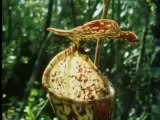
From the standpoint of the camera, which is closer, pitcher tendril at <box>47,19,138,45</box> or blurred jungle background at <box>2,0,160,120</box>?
pitcher tendril at <box>47,19,138,45</box>

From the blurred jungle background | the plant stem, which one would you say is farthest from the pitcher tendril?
the blurred jungle background

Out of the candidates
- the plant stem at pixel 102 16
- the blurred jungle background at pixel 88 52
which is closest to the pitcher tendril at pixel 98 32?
the plant stem at pixel 102 16

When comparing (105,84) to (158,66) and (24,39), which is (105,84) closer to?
(158,66)

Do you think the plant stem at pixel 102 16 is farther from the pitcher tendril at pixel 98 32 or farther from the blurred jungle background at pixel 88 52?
the blurred jungle background at pixel 88 52

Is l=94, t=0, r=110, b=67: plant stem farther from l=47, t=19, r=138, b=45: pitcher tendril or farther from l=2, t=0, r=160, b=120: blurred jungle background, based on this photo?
l=2, t=0, r=160, b=120: blurred jungle background

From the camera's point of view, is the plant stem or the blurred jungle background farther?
the blurred jungle background

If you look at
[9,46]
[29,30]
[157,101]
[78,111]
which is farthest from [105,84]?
[29,30]
